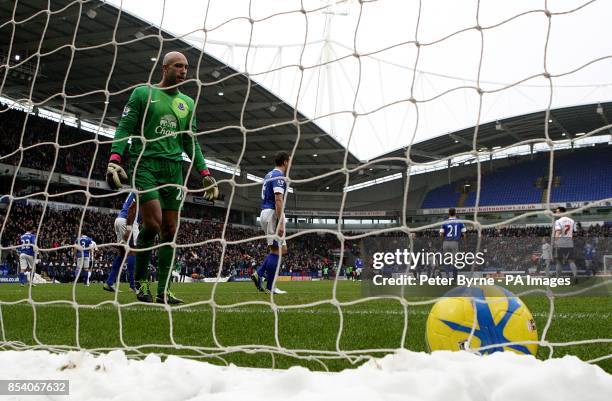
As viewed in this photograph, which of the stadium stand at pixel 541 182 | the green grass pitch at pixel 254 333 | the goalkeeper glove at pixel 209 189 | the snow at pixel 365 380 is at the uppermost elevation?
the stadium stand at pixel 541 182

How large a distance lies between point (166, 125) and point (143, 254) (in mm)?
997

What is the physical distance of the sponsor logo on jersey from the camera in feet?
13.3

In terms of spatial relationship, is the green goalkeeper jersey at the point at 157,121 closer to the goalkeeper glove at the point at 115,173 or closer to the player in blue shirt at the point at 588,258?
the goalkeeper glove at the point at 115,173

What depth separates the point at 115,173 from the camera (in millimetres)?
3578

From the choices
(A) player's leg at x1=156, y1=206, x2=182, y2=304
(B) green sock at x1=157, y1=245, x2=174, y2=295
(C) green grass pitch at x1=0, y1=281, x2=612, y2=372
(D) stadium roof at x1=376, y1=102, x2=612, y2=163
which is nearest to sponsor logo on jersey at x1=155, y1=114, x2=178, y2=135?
(A) player's leg at x1=156, y1=206, x2=182, y2=304

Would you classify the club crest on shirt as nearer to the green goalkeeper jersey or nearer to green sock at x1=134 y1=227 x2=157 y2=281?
the green goalkeeper jersey

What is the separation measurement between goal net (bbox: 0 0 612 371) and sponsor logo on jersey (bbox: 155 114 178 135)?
0.58 meters

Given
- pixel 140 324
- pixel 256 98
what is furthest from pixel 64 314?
pixel 256 98

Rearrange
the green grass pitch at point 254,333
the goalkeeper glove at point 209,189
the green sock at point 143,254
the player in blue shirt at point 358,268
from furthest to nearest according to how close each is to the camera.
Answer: the player in blue shirt at point 358,268
the green sock at point 143,254
the goalkeeper glove at point 209,189
the green grass pitch at point 254,333

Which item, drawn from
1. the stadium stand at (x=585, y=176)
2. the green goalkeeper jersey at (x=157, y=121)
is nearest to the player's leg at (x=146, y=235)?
the green goalkeeper jersey at (x=157, y=121)

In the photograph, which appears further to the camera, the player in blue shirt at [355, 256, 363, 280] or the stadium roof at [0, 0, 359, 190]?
the player in blue shirt at [355, 256, 363, 280]

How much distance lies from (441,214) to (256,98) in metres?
19.8

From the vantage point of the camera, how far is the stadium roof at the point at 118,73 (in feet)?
47.3

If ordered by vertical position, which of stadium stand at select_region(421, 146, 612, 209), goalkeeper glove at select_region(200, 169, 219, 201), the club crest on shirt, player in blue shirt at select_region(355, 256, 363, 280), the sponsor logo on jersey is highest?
stadium stand at select_region(421, 146, 612, 209)
